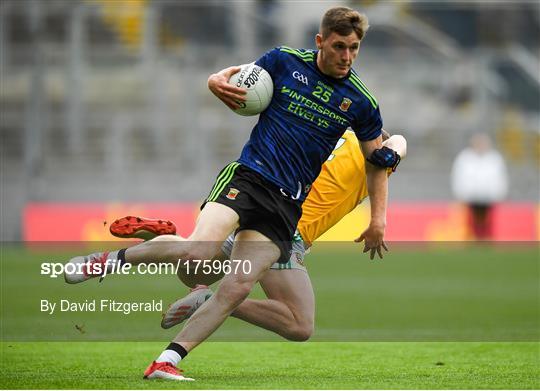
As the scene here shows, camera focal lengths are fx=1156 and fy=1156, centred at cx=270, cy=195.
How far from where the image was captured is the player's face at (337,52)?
23.1 ft

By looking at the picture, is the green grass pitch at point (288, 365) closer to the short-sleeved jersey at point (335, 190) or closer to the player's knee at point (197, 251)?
the player's knee at point (197, 251)

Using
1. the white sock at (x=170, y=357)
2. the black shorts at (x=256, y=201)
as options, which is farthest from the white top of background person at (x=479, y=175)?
the white sock at (x=170, y=357)

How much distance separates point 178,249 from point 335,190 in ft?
5.96

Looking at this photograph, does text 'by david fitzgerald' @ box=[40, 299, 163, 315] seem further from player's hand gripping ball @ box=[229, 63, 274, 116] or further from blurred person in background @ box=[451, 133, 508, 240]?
blurred person in background @ box=[451, 133, 508, 240]

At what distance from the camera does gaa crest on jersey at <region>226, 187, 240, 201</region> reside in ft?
23.3

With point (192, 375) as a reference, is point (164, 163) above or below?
below

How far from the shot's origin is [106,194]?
23.6 metres

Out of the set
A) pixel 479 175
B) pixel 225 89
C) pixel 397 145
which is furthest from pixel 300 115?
pixel 479 175

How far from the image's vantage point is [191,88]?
24109 millimetres

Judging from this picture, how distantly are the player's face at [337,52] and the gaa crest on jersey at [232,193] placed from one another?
950 millimetres

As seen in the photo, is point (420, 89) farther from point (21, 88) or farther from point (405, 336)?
point (405, 336)

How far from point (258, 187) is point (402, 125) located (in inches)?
700

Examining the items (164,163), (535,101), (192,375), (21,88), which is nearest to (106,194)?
(164,163)

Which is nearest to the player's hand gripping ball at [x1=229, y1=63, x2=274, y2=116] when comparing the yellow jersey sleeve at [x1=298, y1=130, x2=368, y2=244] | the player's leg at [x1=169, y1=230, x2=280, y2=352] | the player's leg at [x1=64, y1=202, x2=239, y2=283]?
the player's leg at [x1=64, y1=202, x2=239, y2=283]
